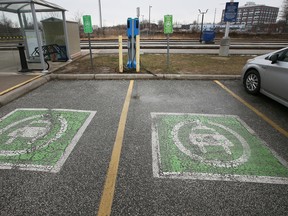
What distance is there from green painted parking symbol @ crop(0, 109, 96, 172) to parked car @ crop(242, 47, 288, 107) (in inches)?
165

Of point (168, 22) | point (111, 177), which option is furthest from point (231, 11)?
point (111, 177)

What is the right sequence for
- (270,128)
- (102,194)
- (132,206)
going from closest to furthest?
(132,206)
(102,194)
(270,128)

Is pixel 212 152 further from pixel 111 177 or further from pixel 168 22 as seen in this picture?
pixel 168 22

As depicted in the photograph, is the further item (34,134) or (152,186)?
(34,134)

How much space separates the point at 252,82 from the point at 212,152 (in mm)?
3534

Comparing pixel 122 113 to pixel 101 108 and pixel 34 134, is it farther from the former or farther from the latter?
pixel 34 134

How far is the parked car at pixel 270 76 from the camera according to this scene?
4402 millimetres

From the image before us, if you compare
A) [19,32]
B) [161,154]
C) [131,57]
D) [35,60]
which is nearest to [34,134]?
[161,154]

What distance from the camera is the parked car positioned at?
4402mm

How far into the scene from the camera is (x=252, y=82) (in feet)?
18.6

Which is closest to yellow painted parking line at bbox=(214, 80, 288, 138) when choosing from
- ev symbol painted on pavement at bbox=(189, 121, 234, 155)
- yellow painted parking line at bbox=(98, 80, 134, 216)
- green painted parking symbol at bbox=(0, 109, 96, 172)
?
ev symbol painted on pavement at bbox=(189, 121, 234, 155)

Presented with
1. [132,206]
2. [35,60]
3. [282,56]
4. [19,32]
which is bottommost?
[132,206]

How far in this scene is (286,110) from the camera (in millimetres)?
4797

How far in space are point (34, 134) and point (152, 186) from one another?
238cm
